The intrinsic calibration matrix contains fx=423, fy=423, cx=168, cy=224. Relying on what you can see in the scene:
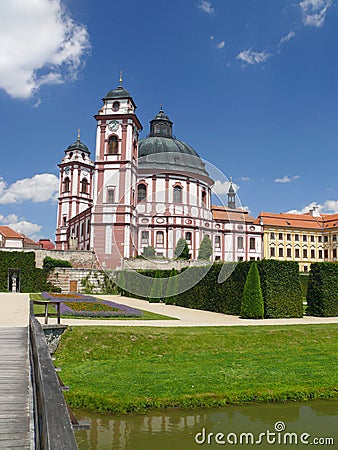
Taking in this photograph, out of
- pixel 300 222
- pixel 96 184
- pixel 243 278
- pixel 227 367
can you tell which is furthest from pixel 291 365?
pixel 300 222

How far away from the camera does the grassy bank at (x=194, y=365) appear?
7.05 m

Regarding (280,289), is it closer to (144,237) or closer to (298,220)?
(144,237)

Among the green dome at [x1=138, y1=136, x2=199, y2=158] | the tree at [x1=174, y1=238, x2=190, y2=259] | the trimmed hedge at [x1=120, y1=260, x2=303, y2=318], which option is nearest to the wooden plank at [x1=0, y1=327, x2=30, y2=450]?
the trimmed hedge at [x1=120, y1=260, x2=303, y2=318]

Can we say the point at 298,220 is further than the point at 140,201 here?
Yes

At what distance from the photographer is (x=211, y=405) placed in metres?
6.84

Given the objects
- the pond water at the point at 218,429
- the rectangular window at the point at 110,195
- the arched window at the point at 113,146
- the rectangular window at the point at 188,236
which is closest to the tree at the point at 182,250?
the rectangular window at the point at 188,236

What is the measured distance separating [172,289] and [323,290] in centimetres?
1023

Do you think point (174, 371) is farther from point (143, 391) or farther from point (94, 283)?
point (94, 283)

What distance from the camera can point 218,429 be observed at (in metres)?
5.81

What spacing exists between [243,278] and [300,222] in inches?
2213

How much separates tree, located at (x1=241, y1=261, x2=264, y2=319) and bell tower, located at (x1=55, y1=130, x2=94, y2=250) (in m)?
41.9

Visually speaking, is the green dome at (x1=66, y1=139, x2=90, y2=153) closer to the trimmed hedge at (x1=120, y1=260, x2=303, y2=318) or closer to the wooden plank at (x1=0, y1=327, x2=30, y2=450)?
the trimmed hedge at (x1=120, y1=260, x2=303, y2=318)

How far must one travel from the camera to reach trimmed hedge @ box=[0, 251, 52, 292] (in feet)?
112

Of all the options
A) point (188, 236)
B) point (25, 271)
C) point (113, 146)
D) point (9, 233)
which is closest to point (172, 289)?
point (25, 271)
